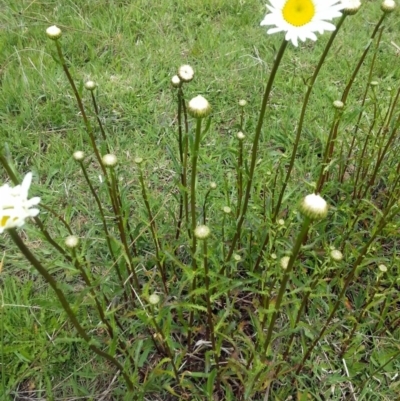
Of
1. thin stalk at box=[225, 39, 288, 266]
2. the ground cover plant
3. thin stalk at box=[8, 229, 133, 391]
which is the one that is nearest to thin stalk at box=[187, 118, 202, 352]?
the ground cover plant

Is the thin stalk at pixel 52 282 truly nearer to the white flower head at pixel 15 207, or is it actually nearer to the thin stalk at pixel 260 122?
the white flower head at pixel 15 207

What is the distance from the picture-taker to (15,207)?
0.96 metres

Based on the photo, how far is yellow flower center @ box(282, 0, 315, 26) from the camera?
3.91 feet

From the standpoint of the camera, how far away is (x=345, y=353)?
167 cm

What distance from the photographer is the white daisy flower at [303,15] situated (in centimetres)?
117

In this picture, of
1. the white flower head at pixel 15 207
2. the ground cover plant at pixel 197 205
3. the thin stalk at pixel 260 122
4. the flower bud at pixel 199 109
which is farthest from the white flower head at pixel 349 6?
the white flower head at pixel 15 207

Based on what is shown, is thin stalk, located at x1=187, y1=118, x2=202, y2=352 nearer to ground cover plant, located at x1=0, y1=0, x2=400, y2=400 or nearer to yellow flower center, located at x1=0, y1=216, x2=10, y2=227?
ground cover plant, located at x1=0, y1=0, x2=400, y2=400

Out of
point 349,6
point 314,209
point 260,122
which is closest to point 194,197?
point 260,122

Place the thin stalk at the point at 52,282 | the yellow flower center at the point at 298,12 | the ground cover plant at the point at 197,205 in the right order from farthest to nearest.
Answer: the ground cover plant at the point at 197,205 < the yellow flower center at the point at 298,12 < the thin stalk at the point at 52,282

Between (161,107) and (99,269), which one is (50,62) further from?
(99,269)

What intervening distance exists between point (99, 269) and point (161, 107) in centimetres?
101

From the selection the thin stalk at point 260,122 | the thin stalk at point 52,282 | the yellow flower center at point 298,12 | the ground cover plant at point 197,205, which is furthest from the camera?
the ground cover plant at point 197,205

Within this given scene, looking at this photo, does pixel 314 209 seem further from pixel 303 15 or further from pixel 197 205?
pixel 197 205

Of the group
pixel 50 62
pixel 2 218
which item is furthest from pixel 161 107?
pixel 2 218
